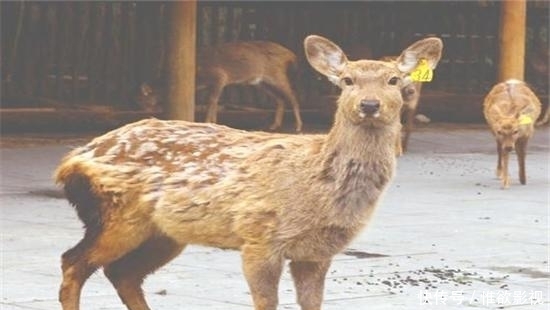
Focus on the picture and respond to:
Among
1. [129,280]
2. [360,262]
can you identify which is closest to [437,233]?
[360,262]

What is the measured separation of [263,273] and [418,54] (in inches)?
56.5

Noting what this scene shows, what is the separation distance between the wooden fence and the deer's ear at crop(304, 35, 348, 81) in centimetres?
1044

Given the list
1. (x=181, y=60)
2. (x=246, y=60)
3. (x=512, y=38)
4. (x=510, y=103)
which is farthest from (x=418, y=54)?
(x=246, y=60)

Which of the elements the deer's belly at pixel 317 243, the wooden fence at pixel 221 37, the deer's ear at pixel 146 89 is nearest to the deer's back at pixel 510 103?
the wooden fence at pixel 221 37

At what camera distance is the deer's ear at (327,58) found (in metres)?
8.31

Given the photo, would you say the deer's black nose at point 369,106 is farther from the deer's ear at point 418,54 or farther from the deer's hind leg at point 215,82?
the deer's hind leg at point 215,82

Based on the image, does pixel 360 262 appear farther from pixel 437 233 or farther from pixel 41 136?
pixel 41 136

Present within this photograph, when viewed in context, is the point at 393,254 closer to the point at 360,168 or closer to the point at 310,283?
the point at 310,283

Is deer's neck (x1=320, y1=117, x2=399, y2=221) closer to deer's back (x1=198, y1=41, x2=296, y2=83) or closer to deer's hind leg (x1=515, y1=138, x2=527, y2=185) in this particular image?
deer's hind leg (x1=515, y1=138, x2=527, y2=185)

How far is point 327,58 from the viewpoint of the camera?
8.35m

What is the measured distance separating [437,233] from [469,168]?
5.69 m

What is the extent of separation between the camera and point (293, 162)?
8133 millimetres

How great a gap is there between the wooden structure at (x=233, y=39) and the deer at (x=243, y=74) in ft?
1.34

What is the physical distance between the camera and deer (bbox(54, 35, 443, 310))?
25.9 ft
